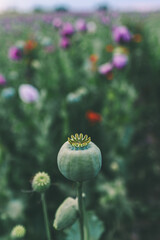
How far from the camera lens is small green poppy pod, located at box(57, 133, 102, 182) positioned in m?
0.41

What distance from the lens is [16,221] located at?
111 centimetres

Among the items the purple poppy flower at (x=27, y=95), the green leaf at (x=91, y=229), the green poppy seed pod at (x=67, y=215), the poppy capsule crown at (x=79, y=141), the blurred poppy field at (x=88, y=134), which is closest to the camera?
the poppy capsule crown at (x=79, y=141)

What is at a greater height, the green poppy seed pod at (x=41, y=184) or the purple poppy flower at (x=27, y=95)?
the purple poppy flower at (x=27, y=95)

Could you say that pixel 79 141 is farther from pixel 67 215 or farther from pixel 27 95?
pixel 27 95

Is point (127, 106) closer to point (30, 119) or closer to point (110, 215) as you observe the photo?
point (30, 119)

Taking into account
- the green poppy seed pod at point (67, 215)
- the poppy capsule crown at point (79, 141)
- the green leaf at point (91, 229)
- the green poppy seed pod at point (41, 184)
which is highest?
the poppy capsule crown at point (79, 141)

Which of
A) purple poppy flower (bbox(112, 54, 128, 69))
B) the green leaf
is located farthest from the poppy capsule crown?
purple poppy flower (bbox(112, 54, 128, 69))

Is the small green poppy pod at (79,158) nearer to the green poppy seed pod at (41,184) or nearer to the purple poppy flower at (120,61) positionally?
the green poppy seed pod at (41,184)

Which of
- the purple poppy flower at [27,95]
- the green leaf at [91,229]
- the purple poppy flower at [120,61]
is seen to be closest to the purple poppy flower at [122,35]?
the purple poppy flower at [120,61]

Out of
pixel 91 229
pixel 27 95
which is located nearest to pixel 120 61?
pixel 27 95

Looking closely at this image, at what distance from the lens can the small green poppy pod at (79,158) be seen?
1.33 feet

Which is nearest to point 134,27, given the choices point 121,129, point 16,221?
point 121,129

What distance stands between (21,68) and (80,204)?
234 centimetres

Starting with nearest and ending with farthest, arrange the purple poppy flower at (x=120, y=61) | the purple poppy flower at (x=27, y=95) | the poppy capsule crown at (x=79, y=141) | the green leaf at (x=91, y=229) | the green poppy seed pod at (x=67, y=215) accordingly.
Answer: the poppy capsule crown at (x=79, y=141)
the green poppy seed pod at (x=67, y=215)
the green leaf at (x=91, y=229)
the purple poppy flower at (x=27, y=95)
the purple poppy flower at (x=120, y=61)
